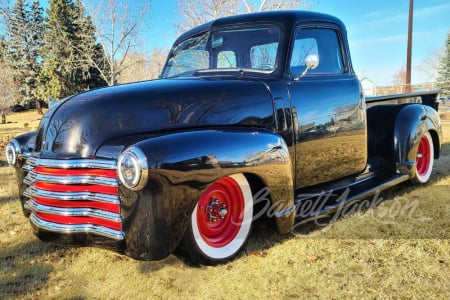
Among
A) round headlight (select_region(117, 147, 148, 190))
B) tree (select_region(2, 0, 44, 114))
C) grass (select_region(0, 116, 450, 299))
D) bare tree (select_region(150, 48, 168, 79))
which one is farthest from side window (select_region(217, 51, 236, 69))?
tree (select_region(2, 0, 44, 114))

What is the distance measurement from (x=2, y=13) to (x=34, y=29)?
16.5 meters

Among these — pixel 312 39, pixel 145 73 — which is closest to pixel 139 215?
pixel 312 39

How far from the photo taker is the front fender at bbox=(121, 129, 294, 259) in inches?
81.7

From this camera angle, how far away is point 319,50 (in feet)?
12.0

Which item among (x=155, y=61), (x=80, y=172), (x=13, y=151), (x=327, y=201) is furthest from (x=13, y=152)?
(x=155, y=61)

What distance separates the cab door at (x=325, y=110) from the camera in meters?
3.19

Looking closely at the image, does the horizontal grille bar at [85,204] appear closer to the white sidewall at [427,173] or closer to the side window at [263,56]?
the side window at [263,56]

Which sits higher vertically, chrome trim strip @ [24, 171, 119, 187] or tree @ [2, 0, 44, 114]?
tree @ [2, 0, 44, 114]

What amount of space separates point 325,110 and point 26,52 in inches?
1758

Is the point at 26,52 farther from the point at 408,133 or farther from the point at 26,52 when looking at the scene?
the point at 408,133

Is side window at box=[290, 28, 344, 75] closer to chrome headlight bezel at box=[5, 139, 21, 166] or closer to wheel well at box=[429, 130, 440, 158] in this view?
wheel well at box=[429, 130, 440, 158]

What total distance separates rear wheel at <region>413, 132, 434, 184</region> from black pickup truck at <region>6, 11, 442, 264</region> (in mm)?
721

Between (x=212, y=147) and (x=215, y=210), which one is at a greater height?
(x=212, y=147)

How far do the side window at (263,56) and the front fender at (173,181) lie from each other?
995 mm
